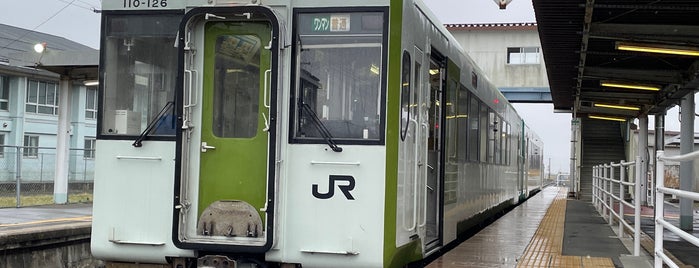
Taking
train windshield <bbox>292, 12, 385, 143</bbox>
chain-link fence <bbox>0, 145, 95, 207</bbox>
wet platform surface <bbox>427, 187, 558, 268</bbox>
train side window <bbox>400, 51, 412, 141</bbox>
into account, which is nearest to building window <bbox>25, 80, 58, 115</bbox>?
chain-link fence <bbox>0, 145, 95, 207</bbox>

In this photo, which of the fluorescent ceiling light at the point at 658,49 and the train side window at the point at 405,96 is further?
the fluorescent ceiling light at the point at 658,49

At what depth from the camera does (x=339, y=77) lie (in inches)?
219

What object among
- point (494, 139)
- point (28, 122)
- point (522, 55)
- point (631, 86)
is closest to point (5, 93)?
point (28, 122)

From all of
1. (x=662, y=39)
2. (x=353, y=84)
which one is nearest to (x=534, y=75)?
(x=662, y=39)

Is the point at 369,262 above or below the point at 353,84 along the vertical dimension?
below

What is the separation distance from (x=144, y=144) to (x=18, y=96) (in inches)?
980

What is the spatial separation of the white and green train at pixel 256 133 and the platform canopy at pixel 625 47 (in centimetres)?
388

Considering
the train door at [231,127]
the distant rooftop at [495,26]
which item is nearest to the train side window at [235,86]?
the train door at [231,127]

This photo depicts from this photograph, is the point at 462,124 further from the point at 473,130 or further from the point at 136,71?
the point at 136,71

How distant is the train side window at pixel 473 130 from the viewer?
9812 millimetres

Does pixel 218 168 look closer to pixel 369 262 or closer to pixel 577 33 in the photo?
pixel 369 262

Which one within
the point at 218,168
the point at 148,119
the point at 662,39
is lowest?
the point at 218,168

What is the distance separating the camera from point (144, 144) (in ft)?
19.2

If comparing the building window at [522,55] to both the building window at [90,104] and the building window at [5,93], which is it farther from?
the building window at [5,93]
